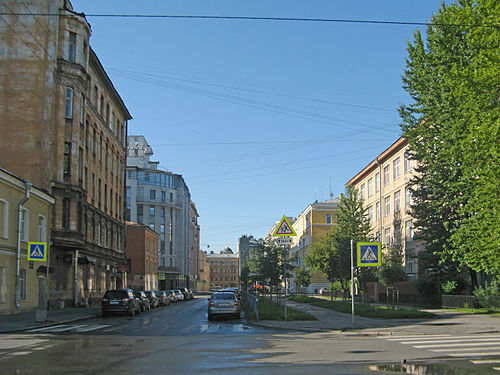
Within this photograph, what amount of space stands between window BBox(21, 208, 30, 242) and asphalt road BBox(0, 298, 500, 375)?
42.1 ft

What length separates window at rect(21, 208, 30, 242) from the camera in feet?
96.6

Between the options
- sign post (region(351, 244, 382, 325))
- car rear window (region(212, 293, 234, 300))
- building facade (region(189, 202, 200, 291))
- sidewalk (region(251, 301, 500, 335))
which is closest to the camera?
sidewalk (region(251, 301, 500, 335))

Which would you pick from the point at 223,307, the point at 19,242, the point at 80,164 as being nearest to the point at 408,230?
the point at 223,307

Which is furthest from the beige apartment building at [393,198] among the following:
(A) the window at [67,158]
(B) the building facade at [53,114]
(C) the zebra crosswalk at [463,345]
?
(C) the zebra crosswalk at [463,345]

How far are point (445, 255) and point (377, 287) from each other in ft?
58.0

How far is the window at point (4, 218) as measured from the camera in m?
26.8

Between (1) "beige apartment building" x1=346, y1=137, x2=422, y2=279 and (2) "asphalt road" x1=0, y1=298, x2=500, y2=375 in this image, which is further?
(1) "beige apartment building" x1=346, y1=137, x2=422, y2=279

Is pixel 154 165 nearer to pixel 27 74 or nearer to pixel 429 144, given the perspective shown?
pixel 27 74

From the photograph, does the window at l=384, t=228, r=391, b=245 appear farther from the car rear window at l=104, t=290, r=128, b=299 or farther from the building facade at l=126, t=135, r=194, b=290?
the building facade at l=126, t=135, r=194, b=290

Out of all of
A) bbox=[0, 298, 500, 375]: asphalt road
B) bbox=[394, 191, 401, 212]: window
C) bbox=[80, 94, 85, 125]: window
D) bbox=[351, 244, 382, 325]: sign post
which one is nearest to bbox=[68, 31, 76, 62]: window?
bbox=[80, 94, 85, 125]: window

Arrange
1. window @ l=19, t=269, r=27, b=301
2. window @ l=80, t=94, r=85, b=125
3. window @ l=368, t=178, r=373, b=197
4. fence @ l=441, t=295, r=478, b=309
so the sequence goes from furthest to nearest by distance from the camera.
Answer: window @ l=368, t=178, r=373, b=197
window @ l=80, t=94, r=85, b=125
fence @ l=441, t=295, r=478, b=309
window @ l=19, t=269, r=27, b=301

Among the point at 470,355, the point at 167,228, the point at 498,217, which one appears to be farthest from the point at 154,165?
the point at 470,355

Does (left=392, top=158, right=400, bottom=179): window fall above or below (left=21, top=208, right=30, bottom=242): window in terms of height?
above

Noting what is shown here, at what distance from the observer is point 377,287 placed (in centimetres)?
4906
